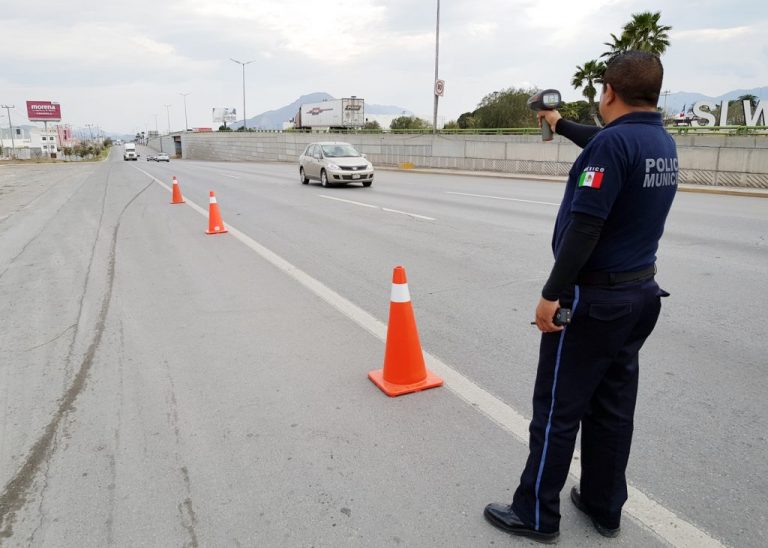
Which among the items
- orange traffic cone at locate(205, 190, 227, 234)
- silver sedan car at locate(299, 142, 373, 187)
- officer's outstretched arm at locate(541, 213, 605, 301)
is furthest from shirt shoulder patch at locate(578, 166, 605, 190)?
silver sedan car at locate(299, 142, 373, 187)

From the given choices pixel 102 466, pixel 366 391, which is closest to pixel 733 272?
pixel 366 391

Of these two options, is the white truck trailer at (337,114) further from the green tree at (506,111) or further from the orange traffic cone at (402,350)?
the orange traffic cone at (402,350)

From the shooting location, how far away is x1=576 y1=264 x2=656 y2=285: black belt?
2197mm

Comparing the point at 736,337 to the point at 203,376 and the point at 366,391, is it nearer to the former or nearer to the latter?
the point at 366,391

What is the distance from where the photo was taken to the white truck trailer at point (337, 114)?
225ft

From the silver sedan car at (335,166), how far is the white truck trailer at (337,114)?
164 ft

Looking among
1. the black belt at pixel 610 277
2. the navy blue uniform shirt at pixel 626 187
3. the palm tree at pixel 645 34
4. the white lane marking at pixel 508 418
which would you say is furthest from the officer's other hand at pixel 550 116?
the palm tree at pixel 645 34

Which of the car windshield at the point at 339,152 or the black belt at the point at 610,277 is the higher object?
the car windshield at the point at 339,152

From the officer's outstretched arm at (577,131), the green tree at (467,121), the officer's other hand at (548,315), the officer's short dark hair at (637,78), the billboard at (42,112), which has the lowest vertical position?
the officer's other hand at (548,315)

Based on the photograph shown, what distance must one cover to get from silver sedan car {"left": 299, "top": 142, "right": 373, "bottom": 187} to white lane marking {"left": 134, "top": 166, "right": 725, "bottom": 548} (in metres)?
12.6

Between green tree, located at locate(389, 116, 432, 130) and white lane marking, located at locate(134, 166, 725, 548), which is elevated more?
green tree, located at locate(389, 116, 432, 130)

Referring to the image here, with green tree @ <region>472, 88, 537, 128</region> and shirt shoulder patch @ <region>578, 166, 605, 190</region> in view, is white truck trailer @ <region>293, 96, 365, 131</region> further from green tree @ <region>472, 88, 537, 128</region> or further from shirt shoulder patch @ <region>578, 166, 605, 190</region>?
shirt shoulder patch @ <region>578, 166, 605, 190</region>

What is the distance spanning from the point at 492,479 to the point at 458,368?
1.38 m

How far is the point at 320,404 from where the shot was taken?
3.65 meters
